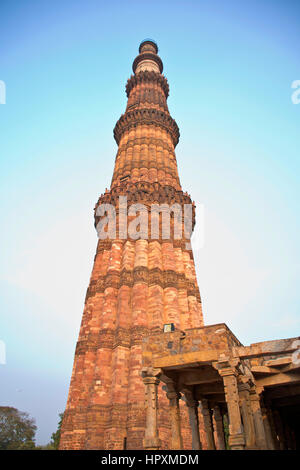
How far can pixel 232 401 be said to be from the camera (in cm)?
914

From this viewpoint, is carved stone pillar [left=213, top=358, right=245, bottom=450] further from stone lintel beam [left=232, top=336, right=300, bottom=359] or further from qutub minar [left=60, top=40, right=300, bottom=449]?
stone lintel beam [left=232, top=336, right=300, bottom=359]

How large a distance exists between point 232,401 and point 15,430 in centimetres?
4786

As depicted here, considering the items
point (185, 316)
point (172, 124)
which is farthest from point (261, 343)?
point (172, 124)

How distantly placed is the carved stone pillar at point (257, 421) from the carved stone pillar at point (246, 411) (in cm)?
32

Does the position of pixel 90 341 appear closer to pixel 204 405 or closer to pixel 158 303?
pixel 158 303

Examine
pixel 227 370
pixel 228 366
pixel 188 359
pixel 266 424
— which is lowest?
pixel 266 424

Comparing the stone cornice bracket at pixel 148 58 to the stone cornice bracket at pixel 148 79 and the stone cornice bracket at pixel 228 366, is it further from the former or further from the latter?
the stone cornice bracket at pixel 228 366

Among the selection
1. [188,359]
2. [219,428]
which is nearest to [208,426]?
[219,428]

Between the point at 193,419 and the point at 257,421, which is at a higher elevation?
the point at 193,419

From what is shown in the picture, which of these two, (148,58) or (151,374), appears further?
(148,58)

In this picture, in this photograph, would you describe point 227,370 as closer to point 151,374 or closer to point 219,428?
point 151,374

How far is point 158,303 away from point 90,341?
464 centimetres

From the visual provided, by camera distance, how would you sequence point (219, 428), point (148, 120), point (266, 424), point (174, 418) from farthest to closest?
point (148, 120) < point (219, 428) < point (266, 424) < point (174, 418)

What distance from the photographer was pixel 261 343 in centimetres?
1064
